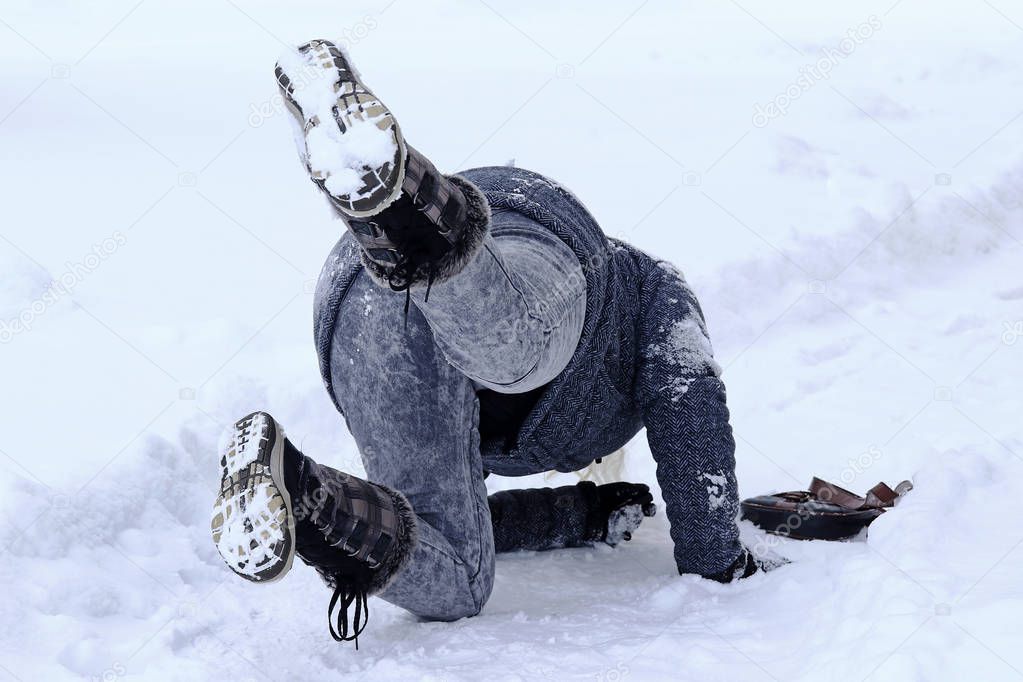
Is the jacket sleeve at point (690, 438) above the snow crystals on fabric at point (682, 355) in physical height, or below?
below

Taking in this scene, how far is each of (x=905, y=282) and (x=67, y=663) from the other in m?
3.42

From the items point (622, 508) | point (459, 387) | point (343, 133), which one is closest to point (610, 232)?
point (622, 508)

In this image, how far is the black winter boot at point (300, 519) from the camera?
1.60 m

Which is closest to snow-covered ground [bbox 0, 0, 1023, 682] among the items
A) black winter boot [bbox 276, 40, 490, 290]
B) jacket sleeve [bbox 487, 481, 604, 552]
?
jacket sleeve [bbox 487, 481, 604, 552]

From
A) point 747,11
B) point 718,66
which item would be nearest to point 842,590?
point 718,66

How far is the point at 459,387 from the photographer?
76.8 inches

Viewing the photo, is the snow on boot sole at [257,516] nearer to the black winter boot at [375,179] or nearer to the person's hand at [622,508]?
the black winter boot at [375,179]

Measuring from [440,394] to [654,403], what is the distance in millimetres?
511

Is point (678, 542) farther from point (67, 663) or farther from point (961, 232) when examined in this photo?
point (961, 232)

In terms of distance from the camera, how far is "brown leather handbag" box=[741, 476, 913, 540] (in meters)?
2.40

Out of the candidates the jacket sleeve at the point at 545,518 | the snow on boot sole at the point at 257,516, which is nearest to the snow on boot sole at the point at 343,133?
the snow on boot sole at the point at 257,516

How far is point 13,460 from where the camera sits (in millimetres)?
2590

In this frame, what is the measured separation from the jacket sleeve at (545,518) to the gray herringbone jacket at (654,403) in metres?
0.30

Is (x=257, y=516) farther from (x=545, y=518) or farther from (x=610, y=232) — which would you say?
(x=610, y=232)
